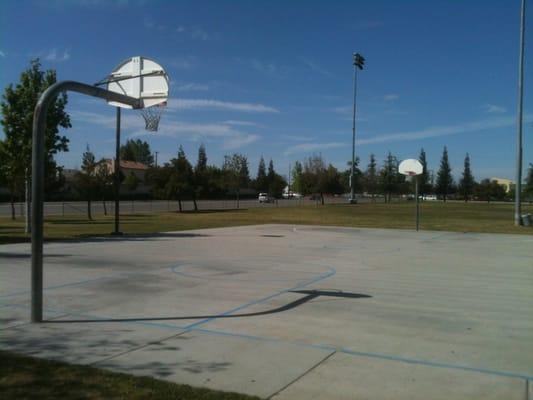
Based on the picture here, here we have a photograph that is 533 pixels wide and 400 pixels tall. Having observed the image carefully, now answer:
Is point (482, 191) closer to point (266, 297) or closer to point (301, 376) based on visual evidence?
point (266, 297)

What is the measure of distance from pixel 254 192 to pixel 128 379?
120 meters

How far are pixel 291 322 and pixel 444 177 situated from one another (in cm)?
15071

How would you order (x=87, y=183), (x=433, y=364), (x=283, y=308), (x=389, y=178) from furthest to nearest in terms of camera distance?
1. (x=389, y=178)
2. (x=87, y=183)
3. (x=283, y=308)
4. (x=433, y=364)

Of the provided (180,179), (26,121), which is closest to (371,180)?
(180,179)

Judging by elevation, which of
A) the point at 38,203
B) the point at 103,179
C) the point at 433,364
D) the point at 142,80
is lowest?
the point at 433,364

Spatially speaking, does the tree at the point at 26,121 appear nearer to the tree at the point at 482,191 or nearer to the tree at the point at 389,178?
the tree at the point at 389,178

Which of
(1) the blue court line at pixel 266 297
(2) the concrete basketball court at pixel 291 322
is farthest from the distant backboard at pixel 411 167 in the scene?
(1) the blue court line at pixel 266 297

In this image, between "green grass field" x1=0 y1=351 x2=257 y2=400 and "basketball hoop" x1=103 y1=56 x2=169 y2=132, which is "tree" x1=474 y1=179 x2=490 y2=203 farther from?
"green grass field" x1=0 y1=351 x2=257 y2=400

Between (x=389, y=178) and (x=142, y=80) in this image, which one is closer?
(x=142, y=80)

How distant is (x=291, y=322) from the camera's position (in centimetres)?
687

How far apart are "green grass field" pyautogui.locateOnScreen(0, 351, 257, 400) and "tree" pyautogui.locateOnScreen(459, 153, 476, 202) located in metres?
153

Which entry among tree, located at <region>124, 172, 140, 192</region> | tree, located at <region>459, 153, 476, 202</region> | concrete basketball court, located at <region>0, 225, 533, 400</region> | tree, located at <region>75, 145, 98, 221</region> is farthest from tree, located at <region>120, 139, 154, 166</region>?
concrete basketball court, located at <region>0, 225, 533, 400</region>

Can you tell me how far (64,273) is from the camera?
10.8m

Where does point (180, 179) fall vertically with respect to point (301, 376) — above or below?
above
